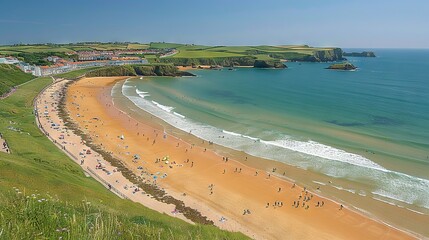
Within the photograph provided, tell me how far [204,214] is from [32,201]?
18.6m

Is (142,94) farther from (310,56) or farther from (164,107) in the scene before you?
(310,56)

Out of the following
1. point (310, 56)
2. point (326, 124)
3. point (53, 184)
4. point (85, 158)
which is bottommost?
point (85, 158)

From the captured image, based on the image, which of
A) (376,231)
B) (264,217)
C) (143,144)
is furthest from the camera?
(143,144)

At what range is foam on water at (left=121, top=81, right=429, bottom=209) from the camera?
29075 millimetres

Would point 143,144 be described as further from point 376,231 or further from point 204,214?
point 376,231

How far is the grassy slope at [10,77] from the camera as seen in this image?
65.6m

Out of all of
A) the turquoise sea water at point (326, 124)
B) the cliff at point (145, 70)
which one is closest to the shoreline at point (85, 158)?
the turquoise sea water at point (326, 124)

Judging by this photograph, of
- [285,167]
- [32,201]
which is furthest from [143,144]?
[32,201]

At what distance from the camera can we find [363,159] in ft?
117

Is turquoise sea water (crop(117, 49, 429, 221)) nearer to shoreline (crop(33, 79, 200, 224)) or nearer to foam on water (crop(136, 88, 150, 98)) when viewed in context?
foam on water (crop(136, 88, 150, 98))

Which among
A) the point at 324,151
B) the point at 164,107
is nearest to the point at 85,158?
the point at 324,151

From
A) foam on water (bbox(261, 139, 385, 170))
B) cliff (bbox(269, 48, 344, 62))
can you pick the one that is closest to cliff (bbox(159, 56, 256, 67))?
cliff (bbox(269, 48, 344, 62))

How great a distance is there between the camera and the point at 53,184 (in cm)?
2169

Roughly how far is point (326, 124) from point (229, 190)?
25.6 m
